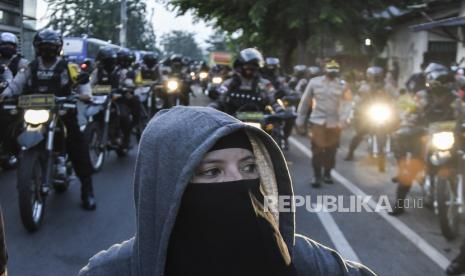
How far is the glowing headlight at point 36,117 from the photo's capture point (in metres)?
6.37

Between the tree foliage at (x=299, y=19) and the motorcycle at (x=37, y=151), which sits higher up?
the tree foliage at (x=299, y=19)

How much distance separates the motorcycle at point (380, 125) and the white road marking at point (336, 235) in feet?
11.9

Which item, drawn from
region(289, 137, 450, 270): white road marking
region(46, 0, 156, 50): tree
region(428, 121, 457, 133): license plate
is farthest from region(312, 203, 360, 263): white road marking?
region(46, 0, 156, 50): tree

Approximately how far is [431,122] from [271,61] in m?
8.32

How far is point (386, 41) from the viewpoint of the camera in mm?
31438

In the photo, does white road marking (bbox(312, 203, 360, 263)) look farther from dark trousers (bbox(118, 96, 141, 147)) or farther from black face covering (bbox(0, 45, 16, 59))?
black face covering (bbox(0, 45, 16, 59))

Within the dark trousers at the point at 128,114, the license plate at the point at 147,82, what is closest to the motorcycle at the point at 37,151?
the dark trousers at the point at 128,114

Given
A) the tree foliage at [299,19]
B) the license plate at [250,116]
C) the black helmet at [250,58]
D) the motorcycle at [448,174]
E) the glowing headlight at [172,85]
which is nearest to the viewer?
the motorcycle at [448,174]

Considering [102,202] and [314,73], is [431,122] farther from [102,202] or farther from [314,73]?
[314,73]

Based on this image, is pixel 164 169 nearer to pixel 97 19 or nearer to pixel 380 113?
pixel 380 113

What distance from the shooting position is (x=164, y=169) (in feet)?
5.61

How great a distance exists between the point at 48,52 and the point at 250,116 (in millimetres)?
2353

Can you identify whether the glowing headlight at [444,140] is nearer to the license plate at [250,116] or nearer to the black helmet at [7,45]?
the license plate at [250,116]

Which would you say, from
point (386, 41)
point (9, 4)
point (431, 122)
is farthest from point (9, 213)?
point (386, 41)
